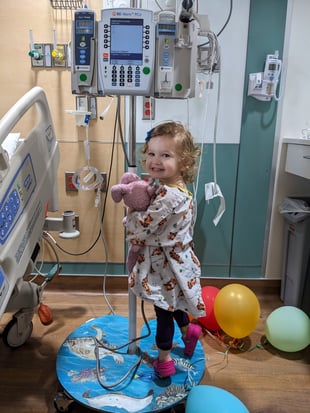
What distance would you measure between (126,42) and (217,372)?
1485mm

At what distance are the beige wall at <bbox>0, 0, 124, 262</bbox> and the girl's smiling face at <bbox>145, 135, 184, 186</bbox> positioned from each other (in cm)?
90

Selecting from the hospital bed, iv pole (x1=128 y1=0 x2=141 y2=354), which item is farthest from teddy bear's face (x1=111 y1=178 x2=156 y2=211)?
the hospital bed

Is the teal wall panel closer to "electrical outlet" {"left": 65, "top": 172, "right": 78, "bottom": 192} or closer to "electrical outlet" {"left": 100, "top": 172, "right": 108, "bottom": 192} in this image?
"electrical outlet" {"left": 100, "top": 172, "right": 108, "bottom": 192}

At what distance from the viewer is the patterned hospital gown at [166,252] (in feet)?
4.21

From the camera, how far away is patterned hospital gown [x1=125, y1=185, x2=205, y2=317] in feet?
4.21

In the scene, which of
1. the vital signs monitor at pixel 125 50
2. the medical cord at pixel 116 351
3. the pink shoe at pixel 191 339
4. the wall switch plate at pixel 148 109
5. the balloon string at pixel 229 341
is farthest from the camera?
the wall switch plate at pixel 148 109

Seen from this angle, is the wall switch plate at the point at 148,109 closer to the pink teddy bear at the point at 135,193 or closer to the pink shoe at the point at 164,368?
the pink teddy bear at the point at 135,193

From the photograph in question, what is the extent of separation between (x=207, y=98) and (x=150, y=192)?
1.06 metres

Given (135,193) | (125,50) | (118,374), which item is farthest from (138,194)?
(118,374)

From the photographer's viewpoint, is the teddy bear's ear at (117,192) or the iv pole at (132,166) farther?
the iv pole at (132,166)

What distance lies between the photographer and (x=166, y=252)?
1.34 meters

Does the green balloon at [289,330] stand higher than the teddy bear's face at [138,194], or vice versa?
the teddy bear's face at [138,194]

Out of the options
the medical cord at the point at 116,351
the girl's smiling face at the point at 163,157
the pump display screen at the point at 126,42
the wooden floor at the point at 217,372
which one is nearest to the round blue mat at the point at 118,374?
the medical cord at the point at 116,351

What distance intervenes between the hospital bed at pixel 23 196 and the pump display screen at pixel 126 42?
35cm
